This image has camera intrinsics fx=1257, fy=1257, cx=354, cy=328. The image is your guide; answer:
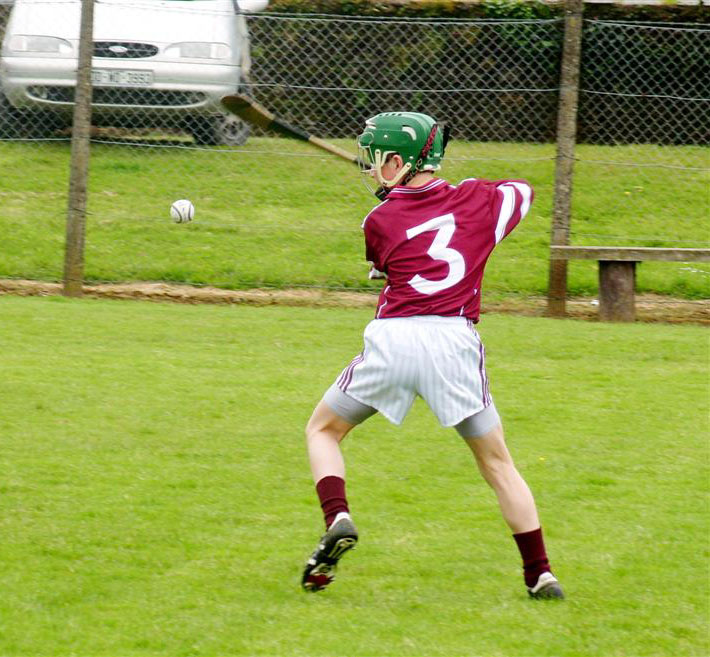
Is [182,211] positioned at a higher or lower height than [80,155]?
lower

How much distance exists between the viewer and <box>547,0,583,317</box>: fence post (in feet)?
31.3

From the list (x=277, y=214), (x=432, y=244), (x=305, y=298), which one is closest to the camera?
(x=432, y=244)

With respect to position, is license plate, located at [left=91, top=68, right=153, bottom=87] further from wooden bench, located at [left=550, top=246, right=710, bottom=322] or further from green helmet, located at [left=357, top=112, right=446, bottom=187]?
green helmet, located at [left=357, top=112, right=446, bottom=187]

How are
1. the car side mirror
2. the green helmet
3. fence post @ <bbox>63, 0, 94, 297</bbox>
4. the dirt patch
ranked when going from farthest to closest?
the car side mirror < the dirt patch < fence post @ <bbox>63, 0, 94, 297</bbox> < the green helmet

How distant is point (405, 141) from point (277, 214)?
7.29 m

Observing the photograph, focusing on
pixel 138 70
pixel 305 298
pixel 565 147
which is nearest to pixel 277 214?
pixel 305 298

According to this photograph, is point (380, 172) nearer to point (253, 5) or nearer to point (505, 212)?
point (505, 212)

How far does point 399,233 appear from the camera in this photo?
4.04 m

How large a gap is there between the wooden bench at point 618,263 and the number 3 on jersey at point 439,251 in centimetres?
555

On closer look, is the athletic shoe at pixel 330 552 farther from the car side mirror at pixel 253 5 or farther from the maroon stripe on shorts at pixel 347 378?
the car side mirror at pixel 253 5

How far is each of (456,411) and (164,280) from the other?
267 inches

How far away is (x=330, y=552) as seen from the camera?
3936 millimetres

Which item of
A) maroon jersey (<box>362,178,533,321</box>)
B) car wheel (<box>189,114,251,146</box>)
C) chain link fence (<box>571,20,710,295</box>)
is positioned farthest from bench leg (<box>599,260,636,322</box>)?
maroon jersey (<box>362,178,533,321</box>)

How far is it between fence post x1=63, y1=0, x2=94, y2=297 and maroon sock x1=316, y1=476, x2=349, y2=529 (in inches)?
245
